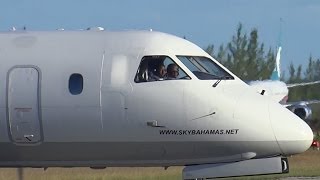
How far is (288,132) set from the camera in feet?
47.1

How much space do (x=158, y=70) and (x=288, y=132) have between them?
228 cm

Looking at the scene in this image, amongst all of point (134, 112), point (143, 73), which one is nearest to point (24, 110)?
point (134, 112)

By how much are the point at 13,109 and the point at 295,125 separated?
4.43m

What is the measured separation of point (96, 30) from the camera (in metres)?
15.7

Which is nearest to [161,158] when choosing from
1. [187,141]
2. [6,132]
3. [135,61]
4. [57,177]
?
[187,141]

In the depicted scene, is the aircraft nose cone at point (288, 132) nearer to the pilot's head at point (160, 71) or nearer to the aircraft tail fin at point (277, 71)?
the pilot's head at point (160, 71)

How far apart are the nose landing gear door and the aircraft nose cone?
3.70m

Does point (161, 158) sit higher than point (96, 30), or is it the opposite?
point (96, 30)

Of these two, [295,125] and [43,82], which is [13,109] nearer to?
[43,82]

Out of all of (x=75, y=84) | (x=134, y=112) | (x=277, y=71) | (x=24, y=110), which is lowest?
(x=277, y=71)

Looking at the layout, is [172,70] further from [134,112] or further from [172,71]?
[134,112]

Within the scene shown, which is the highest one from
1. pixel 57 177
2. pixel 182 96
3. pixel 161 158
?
pixel 182 96

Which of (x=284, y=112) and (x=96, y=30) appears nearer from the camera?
(x=284, y=112)

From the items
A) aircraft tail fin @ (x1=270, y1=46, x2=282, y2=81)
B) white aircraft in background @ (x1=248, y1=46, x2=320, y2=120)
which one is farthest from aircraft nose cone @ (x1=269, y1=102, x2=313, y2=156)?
aircraft tail fin @ (x1=270, y1=46, x2=282, y2=81)
